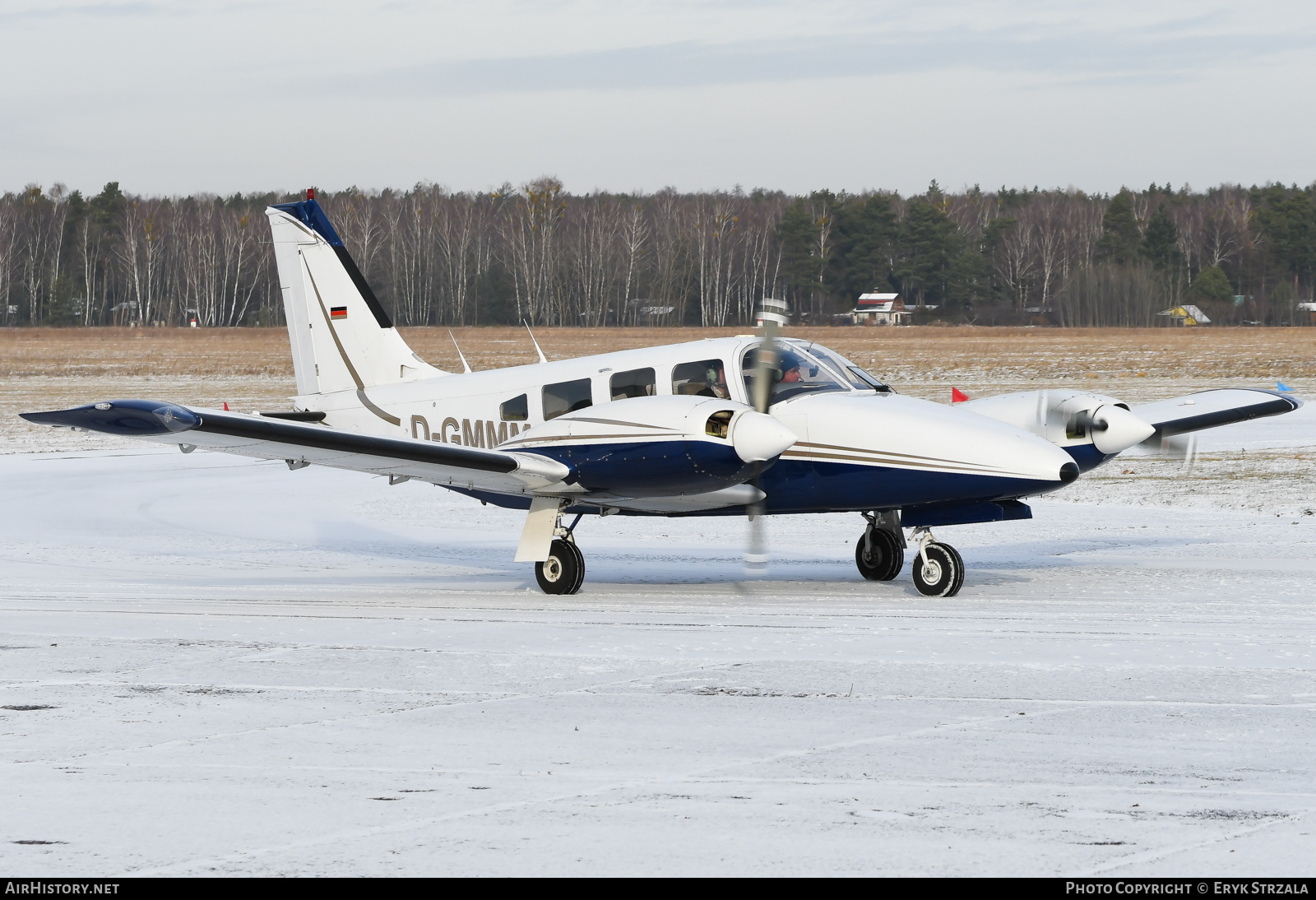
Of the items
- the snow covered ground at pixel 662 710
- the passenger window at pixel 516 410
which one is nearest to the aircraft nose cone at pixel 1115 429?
the snow covered ground at pixel 662 710

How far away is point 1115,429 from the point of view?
12539 millimetres

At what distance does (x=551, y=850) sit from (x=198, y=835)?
1461 mm

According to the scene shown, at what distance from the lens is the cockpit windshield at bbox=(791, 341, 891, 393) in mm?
12414

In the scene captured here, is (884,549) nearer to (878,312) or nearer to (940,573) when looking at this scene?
(940,573)

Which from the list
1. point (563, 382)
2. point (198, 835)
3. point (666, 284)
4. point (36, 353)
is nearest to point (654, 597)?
point (563, 382)

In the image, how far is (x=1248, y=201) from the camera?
144750mm

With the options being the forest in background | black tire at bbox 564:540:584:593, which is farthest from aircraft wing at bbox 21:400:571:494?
the forest in background

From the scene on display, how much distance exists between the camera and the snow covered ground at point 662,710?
5402mm

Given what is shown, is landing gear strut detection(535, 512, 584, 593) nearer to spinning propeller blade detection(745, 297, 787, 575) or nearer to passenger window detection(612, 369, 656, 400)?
passenger window detection(612, 369, 656, 400)

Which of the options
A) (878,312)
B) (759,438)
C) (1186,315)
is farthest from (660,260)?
(759,438)

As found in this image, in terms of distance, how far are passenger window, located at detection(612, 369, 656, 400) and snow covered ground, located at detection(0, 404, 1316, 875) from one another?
6.05 ft

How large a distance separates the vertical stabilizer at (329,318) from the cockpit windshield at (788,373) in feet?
14.6

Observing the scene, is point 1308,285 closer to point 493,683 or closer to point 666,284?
point 666,284

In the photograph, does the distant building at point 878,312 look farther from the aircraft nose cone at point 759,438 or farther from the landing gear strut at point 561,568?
the aircraft nose cone at point 759,438
